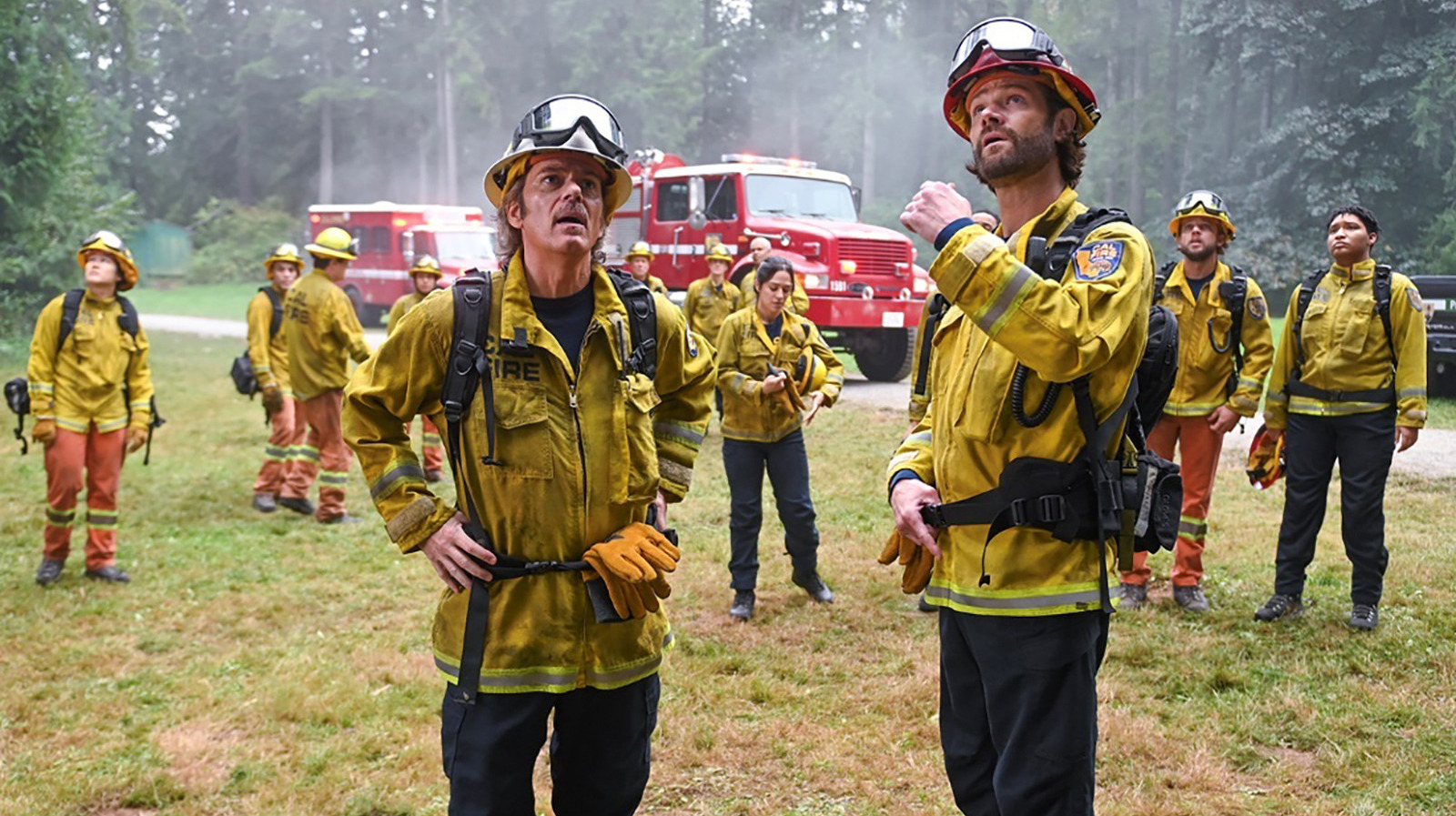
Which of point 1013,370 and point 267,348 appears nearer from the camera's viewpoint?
point 1013,370

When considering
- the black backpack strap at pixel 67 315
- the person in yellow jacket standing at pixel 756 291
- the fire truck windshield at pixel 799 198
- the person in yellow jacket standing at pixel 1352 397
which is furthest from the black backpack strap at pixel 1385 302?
the fire truck windshield at pixel 799 198

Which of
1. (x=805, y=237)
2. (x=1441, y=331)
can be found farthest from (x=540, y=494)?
(x=1441, y=331)

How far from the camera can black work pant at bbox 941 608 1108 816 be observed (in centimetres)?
269

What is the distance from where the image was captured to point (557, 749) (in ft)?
9.87

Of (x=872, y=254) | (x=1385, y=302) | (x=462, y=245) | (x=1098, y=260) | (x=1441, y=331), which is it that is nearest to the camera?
(x=1098, y=260)

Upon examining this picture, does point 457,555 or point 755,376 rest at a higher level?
point 755,376

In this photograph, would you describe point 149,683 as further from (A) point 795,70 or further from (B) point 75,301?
(A) point 795,70

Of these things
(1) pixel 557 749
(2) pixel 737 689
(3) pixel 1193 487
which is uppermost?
(3) pixel 1193 487

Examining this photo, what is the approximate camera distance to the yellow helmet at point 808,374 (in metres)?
6.81

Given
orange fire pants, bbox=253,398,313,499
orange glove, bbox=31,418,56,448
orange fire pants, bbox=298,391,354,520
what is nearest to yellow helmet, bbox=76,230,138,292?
orange glove, bbox=31,418,56,448

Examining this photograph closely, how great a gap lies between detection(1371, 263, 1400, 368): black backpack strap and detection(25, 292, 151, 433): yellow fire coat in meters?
6.89

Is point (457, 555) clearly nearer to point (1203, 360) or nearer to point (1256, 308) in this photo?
point (1203, 360)

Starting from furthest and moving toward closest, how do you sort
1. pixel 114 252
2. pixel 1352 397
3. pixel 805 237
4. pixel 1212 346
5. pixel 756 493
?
pixel 805 237 → pixel 114 252 → pixel 756 493 → pixel 1212 346 → pixel 1352 397

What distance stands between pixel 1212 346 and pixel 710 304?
632 cm
